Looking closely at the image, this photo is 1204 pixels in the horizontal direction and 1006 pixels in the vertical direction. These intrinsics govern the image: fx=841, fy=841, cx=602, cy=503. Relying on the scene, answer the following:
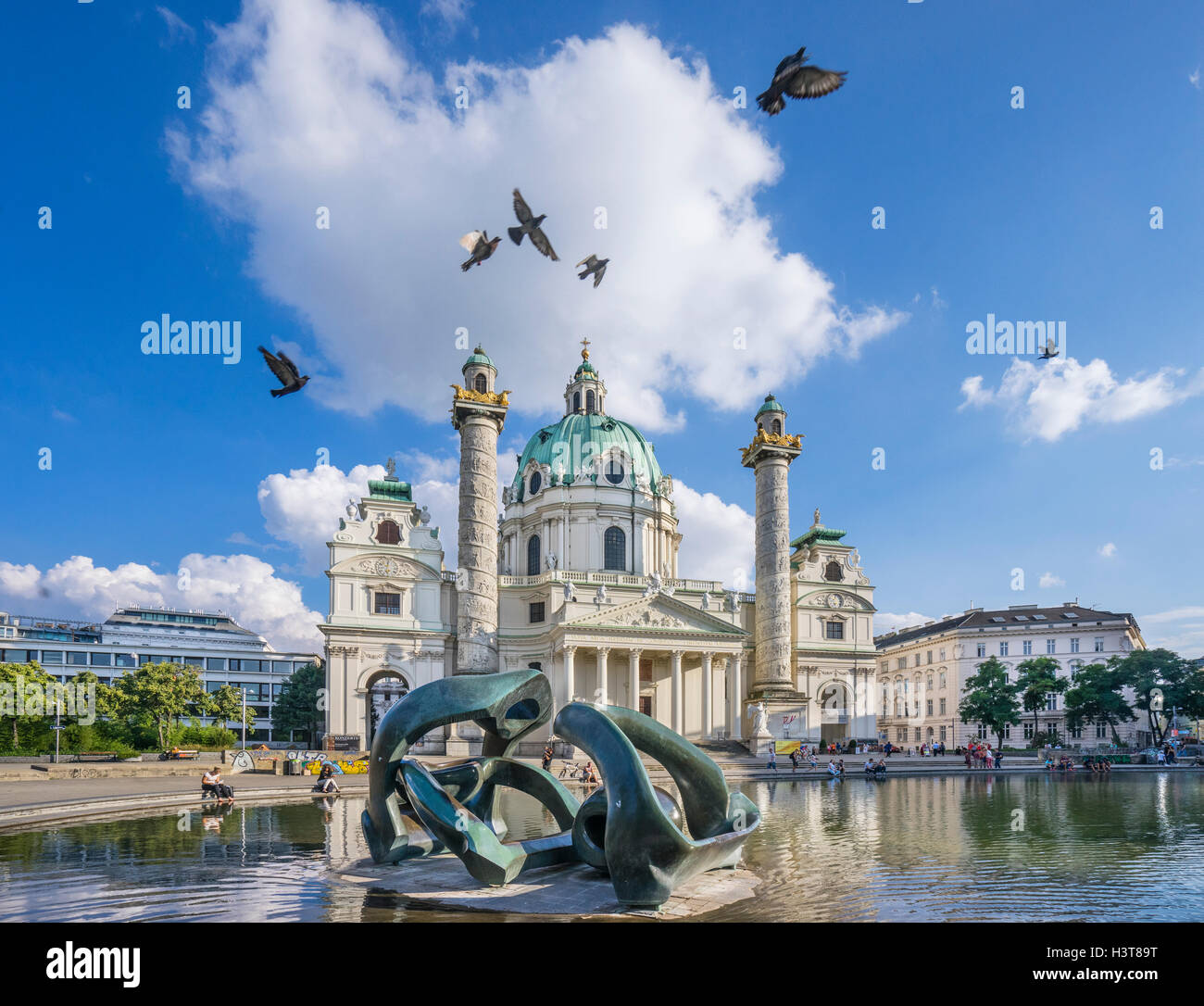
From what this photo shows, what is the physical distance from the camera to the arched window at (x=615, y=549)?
65.8 meters

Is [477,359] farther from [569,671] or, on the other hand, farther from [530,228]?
[530,228]

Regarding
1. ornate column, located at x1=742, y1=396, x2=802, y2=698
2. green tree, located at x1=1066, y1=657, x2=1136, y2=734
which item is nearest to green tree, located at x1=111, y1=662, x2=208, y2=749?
ornate column, located at x1=742, y1=396, x2=802, y2=698

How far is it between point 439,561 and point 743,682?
24363 millimetres

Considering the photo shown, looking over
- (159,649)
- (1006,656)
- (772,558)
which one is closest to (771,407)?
(772,558)

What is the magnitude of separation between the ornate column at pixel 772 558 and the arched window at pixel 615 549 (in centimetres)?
1126

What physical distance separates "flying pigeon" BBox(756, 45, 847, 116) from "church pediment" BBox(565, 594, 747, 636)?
42385mm

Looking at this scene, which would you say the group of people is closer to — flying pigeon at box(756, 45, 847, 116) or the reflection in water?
the reflection in water

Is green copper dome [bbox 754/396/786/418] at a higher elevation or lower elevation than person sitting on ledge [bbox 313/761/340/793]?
higher

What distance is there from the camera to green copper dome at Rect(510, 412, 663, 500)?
6750 cm

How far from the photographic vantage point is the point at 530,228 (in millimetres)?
17641

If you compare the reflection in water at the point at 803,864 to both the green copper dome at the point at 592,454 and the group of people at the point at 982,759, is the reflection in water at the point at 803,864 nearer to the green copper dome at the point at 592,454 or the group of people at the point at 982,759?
the group of people at the point at 982,759

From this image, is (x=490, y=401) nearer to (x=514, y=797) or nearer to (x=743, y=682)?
(x=743, y=682)

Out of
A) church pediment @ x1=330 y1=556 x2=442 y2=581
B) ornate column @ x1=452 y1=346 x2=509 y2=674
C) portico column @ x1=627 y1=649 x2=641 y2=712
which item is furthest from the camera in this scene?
church pediment @ x1=330 y1=556 x2=442 y2=581

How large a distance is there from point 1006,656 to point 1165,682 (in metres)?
16.1
